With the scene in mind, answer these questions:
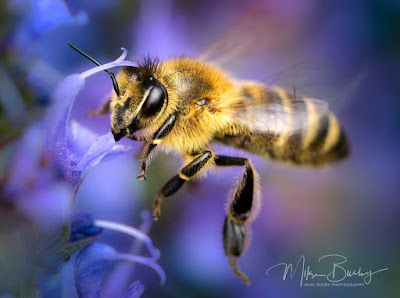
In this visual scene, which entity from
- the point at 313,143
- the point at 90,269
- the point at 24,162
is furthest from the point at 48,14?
the point at 313,143

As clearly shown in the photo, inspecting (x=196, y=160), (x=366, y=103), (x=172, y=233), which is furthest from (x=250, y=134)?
(x=366, y=103)

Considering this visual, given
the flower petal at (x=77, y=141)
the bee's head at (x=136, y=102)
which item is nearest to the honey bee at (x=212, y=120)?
the bee's head at (x=136, y=102)

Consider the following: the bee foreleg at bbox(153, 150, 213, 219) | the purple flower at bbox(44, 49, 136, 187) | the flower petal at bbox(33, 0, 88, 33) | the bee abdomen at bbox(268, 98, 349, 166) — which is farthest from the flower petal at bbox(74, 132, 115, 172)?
the bee abdomen at bbox(268, 98, 349, 166)

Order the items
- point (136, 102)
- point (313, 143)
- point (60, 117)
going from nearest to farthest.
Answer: point (60, 117) < point (136, 102) < point (313, 143)

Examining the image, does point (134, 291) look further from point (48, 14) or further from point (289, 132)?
point (289, 132)

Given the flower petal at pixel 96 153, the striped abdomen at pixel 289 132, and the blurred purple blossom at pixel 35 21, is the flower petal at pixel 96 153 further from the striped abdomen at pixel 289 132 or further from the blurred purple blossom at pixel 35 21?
the striped abdomen at pixel 289 132
